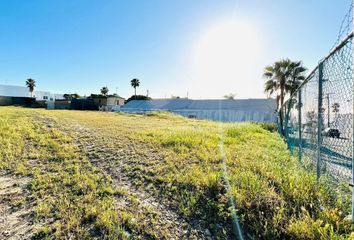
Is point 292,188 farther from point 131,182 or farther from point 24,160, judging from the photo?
point 24,160

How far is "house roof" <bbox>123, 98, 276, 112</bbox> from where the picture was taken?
3023cm

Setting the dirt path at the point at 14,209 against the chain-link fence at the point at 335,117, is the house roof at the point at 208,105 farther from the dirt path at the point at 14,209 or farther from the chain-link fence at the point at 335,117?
the dirt path at the point at 14,209

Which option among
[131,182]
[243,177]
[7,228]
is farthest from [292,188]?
[7,228]

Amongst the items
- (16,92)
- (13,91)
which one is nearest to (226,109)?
(13,91)

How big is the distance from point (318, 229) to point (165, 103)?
1433 inches

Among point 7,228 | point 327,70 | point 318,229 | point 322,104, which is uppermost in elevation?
point 327,70

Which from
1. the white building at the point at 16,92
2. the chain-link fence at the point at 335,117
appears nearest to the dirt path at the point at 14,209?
the chain-link fence at the point at 335,117

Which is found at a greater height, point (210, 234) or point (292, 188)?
point (292, 188)

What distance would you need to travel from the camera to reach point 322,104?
341 centimetres

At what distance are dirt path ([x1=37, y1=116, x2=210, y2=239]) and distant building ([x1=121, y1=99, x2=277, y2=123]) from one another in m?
22.6

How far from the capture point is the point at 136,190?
373cm

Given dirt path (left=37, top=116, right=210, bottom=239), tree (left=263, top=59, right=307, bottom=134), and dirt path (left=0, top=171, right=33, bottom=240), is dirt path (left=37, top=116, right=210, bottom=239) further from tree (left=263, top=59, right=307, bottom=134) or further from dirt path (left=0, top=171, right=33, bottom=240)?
tree (left=263, top=59, right=307, bottom=134)

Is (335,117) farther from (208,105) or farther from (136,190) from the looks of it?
(208,105)

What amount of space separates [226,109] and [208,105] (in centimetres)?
326
